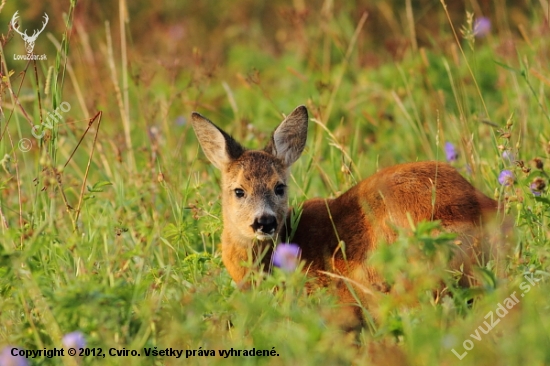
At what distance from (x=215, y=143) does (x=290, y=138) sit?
1.79ft

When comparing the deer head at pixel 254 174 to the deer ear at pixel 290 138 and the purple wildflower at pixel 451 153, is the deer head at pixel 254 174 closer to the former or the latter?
the deer ear at pixel 290 138

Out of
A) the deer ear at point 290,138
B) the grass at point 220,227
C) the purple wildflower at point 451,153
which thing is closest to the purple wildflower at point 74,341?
the grass at point 220,227

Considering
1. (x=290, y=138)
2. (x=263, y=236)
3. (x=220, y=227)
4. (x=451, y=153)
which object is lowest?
(x=263, y=236)

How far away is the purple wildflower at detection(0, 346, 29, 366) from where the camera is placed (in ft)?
11.0

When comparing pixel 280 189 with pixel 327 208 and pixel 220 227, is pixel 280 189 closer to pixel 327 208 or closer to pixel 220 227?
pixel 327 208

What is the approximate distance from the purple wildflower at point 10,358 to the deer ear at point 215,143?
8.50 ft

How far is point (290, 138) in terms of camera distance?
243 inches

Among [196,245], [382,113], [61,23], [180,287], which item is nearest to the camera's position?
[180,287]

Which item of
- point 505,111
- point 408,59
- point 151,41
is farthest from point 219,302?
point 151,41

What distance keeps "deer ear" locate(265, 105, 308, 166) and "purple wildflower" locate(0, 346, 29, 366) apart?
281cm

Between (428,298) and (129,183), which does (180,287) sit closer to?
(428,298)

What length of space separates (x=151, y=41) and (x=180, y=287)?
344 inches

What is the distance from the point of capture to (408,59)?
8.91m

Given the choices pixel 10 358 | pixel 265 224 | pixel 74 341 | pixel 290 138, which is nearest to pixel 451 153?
pixel 290 138
